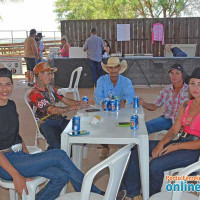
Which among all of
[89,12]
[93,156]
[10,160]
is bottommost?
[93,156]

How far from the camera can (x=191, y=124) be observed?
2.75 m

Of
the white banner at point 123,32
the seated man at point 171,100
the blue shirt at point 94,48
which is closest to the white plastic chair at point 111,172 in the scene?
the seated man at point 171,100

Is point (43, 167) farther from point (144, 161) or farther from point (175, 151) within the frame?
point (175, 151)

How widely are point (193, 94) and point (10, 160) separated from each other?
1.53m

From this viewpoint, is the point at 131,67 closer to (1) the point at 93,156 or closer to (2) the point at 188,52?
(2) the point at 188,52

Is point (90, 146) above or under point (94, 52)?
under

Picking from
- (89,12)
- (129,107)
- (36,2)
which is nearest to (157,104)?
(129,107)

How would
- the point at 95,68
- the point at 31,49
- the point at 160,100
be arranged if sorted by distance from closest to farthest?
the point at 160,100
the point at 95,68
the point at 31,49

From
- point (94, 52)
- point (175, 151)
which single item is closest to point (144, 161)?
point (175, 151)

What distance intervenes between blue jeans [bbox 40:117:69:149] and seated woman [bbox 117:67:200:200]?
2.84ft

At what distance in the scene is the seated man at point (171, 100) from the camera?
11.8 ft

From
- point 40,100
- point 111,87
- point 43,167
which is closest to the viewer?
point 43,167

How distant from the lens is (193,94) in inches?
109

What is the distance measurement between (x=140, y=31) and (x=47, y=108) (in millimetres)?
9799
